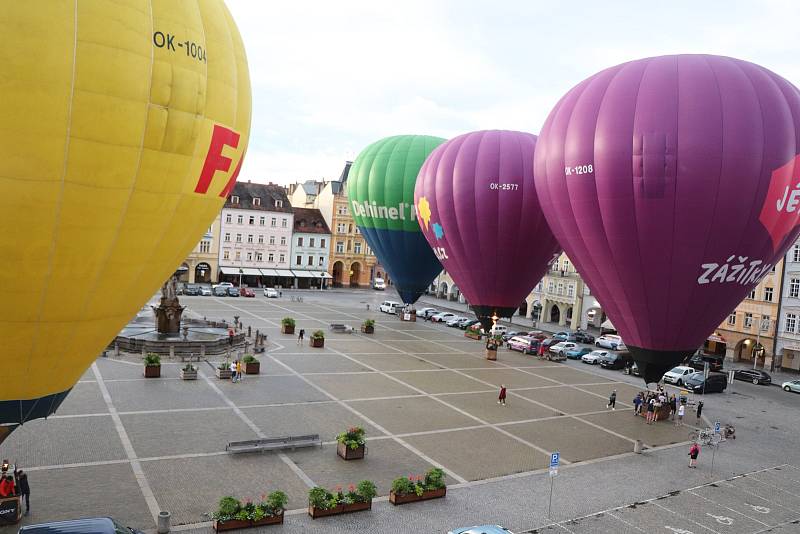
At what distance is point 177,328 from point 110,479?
756 inches

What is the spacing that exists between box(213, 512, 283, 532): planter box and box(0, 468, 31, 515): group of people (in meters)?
4.01

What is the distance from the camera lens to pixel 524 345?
39719 mm

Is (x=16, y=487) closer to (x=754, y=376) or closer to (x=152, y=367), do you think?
(x=152, y=367)

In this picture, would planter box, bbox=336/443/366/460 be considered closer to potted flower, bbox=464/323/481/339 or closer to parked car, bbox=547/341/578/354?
parked car, bbox=547/341/578/354

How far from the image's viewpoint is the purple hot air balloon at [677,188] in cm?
1825

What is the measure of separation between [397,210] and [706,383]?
19546 millimetres

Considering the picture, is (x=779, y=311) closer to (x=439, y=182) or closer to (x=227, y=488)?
(x=439, y=182)

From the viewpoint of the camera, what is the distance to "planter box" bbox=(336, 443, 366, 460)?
1738cm

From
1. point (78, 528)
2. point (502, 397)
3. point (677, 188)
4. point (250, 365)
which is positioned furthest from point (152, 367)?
point (677, 188)

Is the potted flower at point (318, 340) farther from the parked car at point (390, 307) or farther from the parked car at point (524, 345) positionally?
the parked car at point (390, 307)

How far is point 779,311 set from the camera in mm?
41656

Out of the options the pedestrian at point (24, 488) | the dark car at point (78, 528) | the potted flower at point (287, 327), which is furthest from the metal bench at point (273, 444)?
the potted flower at point (287, 327)

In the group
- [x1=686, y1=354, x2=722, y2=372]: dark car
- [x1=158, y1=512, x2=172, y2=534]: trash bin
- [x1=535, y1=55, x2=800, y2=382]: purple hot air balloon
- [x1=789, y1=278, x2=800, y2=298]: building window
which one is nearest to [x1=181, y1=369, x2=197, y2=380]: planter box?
[x1=158, y1=512, x2=172, y2=534]: trash bin

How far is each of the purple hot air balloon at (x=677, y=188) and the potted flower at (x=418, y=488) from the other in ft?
29.7
